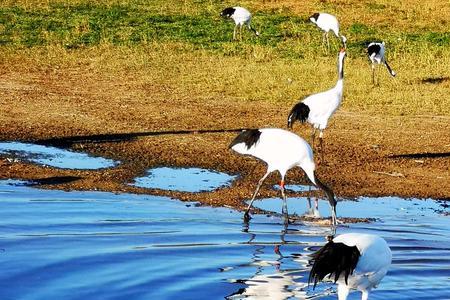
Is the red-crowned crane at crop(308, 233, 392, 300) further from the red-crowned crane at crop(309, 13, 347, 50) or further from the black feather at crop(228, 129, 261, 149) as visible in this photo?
the red-crowned crane at crop(309, 13, 347, 50)

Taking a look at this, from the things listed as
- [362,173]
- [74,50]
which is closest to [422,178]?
[362,173]

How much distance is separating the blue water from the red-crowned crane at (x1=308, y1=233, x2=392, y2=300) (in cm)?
500

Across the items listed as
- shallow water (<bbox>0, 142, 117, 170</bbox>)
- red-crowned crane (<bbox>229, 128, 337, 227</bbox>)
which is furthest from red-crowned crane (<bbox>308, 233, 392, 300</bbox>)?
shallow water (<bbox>0, 142, 117, 170</bbox>)

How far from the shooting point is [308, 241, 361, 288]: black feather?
8031mm

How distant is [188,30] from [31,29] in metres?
3.91

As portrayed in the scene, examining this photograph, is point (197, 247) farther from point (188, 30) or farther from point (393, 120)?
point (188, 30)

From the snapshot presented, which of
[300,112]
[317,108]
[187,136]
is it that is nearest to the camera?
[300,112]

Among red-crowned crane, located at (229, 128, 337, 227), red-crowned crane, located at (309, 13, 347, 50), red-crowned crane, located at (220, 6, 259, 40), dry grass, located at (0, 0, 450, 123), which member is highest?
red-crowned crane, located at (220, 6, 259, 40)

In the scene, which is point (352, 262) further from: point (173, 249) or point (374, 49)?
point (374, 49)

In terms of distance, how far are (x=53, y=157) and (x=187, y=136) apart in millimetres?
2597

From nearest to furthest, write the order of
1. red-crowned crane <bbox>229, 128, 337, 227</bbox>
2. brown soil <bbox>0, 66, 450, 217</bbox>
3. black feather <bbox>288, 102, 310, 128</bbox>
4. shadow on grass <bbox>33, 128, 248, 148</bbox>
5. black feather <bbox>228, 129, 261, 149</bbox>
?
red-crowned crane <bbox>229, 128, 337, 227</bbox> → black feather <bbox>228, 129, 261, 149</bbox> → brown soil <bbox>0, 66, 450, 217</bbox> → black feather <bbox>288, 102, 310, 128</bbox> → shadow on grass <bbox>33, 128, 248, 148</bbox>

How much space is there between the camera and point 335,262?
8.13m

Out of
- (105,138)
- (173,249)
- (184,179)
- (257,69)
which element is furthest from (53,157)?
(257,69)

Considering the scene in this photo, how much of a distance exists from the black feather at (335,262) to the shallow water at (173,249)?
3.43 ft
